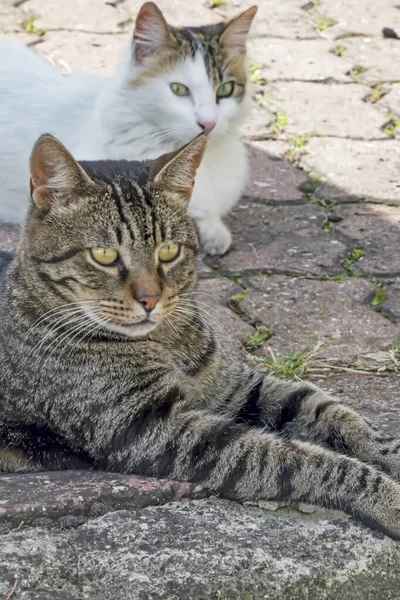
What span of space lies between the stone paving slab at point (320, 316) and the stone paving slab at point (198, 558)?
133cm

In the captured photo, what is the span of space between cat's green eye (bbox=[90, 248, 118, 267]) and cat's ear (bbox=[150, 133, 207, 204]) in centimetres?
30

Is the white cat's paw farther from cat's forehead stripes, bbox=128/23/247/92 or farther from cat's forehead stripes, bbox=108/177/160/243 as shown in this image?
cat's forehead stripes, bbox=108/177/160/243

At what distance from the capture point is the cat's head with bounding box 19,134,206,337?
9.28 ft

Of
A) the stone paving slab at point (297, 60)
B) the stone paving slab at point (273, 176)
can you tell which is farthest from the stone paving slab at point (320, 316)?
the stone paving slab at point (297, 60)

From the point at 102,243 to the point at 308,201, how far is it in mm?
2544

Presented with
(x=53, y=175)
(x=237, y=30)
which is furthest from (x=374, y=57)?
(x=53, y=175)

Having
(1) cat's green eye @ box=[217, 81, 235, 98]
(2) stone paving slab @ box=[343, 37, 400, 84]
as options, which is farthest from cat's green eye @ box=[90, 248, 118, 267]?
(2) stone paving slab @ box=[343, 37, 400, 84]

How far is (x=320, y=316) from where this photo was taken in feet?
13.6

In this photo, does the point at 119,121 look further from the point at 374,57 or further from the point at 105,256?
the point at 374,57

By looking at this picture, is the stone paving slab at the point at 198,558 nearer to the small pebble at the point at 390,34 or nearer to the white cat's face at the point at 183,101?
the white cat's face at the point at 183,101

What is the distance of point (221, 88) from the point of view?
4875mm

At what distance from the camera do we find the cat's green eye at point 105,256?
2844 millimetres

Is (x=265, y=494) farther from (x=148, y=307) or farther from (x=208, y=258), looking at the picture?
(x=208, y=258)

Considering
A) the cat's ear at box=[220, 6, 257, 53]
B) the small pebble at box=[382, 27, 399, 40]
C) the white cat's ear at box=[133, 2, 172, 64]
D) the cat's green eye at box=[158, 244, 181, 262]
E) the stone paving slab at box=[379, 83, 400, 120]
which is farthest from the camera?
the small pebble at box=[382, 27, 399, 40]
